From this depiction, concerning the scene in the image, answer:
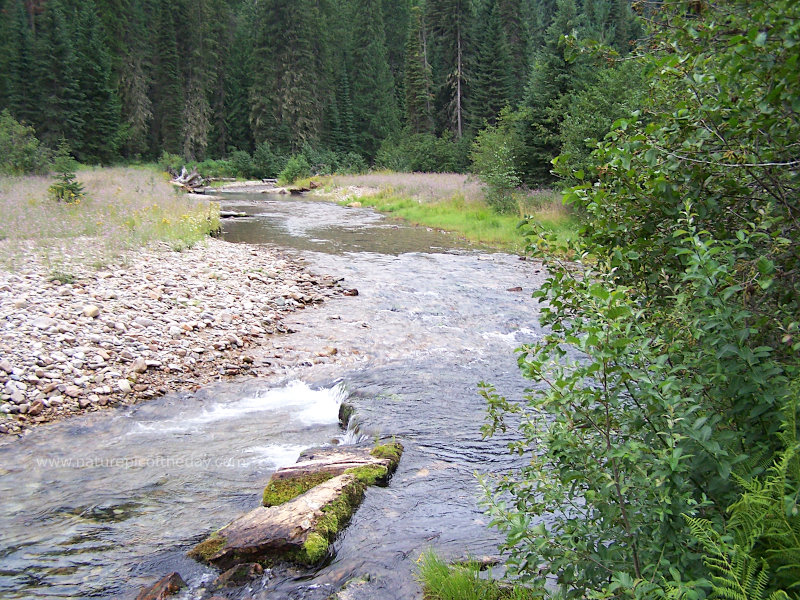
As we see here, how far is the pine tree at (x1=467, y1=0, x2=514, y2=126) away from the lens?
43.6 meters

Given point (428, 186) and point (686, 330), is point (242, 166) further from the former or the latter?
point (686, 330)

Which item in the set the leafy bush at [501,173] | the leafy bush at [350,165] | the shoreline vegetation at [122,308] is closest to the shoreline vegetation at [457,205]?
the leafy bush at [501,173]

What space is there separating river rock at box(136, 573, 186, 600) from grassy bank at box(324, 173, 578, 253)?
8583mm

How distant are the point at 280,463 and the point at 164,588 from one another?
1.98 m

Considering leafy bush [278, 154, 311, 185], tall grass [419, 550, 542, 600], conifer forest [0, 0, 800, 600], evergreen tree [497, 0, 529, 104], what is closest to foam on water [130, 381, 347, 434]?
conifer forest [0, 0, 800, 600]

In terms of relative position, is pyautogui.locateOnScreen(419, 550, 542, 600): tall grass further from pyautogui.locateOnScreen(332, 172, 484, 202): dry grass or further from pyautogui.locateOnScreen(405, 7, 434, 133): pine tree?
pyautogui.locateOnScreen(405, 7, 434, 133): pine tree

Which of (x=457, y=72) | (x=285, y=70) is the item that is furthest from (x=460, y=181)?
(x=285, y=70)

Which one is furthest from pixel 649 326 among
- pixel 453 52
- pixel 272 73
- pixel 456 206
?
pixel 272 73

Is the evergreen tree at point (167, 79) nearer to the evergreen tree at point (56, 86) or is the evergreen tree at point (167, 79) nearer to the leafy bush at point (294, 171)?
the evergreen tree at point (56, 86)

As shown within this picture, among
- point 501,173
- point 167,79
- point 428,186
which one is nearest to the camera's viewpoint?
point 501,173

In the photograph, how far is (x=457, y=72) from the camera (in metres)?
47.2

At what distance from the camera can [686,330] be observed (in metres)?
2.38

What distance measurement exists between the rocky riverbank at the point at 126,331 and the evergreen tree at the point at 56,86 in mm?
40177

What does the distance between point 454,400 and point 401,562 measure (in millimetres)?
3151
